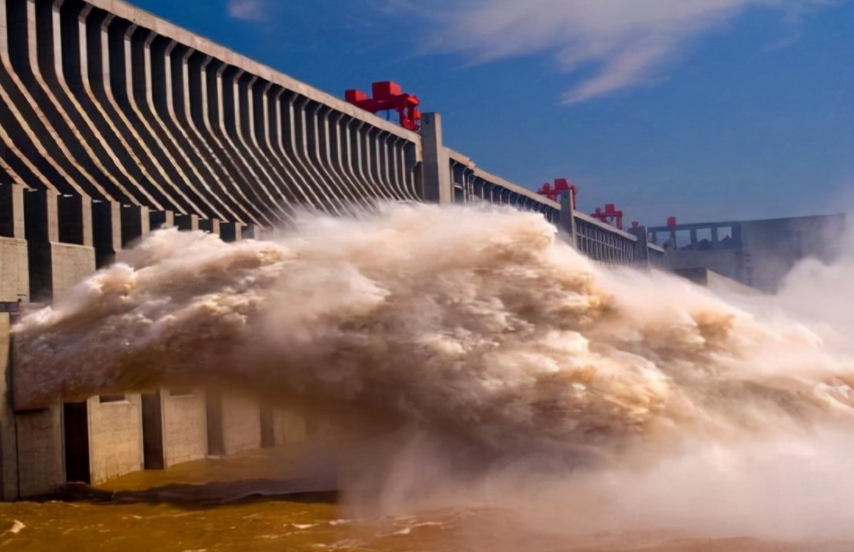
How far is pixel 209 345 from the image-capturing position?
1911cm

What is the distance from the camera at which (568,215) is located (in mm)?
90062

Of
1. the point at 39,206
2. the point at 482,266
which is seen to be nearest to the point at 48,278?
the point at 39,206

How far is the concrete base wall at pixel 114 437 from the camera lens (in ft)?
69.8

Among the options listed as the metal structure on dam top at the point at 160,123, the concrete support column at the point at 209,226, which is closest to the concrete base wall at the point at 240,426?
the concrete support column at the point at 209,226

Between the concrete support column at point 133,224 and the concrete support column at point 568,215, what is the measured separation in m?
66.2

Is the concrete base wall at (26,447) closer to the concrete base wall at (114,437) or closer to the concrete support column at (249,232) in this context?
the concrete base wall at (114,437)

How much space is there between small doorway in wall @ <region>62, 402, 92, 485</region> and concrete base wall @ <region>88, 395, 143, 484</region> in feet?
0.40

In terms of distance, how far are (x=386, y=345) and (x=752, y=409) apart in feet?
22.1

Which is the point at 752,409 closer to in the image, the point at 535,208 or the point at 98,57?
the point at 98,57

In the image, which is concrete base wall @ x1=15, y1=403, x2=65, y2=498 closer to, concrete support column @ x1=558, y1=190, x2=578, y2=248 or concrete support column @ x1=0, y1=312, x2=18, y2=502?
concrete support column @ x1=0, y1=312, x2=18, y2=502

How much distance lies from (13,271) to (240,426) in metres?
9.38

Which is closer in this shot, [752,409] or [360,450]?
[752,409]

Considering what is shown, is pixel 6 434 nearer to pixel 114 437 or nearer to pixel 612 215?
pixel 114 437

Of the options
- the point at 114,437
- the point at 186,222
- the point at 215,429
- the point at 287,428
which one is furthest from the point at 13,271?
the point at 287,428
